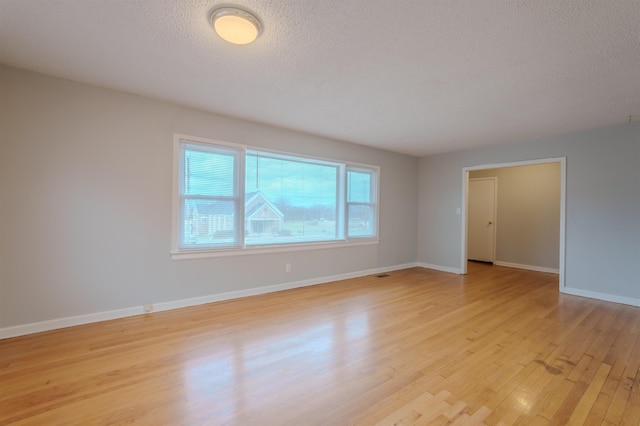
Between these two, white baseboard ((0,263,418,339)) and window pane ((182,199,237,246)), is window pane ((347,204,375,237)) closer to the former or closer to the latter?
white baseboard ((0,263,418,339))

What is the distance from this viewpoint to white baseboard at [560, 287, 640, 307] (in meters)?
3.81

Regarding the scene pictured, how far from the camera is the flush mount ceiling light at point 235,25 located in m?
1.80

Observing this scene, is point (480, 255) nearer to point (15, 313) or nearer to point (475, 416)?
point (475, 416)

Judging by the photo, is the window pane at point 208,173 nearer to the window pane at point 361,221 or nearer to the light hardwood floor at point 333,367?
the light hardwood floor at point 333,367

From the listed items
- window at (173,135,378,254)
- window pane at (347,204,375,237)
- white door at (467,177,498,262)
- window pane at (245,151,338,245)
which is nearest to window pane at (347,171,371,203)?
window at (173,135,378,254)

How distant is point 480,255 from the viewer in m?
6.96

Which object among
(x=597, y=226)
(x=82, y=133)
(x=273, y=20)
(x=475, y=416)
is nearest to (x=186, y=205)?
(x=82, y=133)

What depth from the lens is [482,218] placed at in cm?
692

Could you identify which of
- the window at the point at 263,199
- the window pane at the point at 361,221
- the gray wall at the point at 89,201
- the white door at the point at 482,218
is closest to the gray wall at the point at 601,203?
the white door at the point at 482,218

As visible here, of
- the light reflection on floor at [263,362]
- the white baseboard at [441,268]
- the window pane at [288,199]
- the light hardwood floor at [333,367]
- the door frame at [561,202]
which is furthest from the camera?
the white baseboard at [441,268]

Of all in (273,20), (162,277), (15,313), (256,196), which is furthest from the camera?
(256,196)

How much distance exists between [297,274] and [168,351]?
2266 mm

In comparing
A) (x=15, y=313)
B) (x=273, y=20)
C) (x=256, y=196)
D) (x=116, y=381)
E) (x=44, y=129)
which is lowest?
(x=116, y=381)

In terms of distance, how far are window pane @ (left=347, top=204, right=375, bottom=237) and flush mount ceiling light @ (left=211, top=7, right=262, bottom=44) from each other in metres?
3.54
